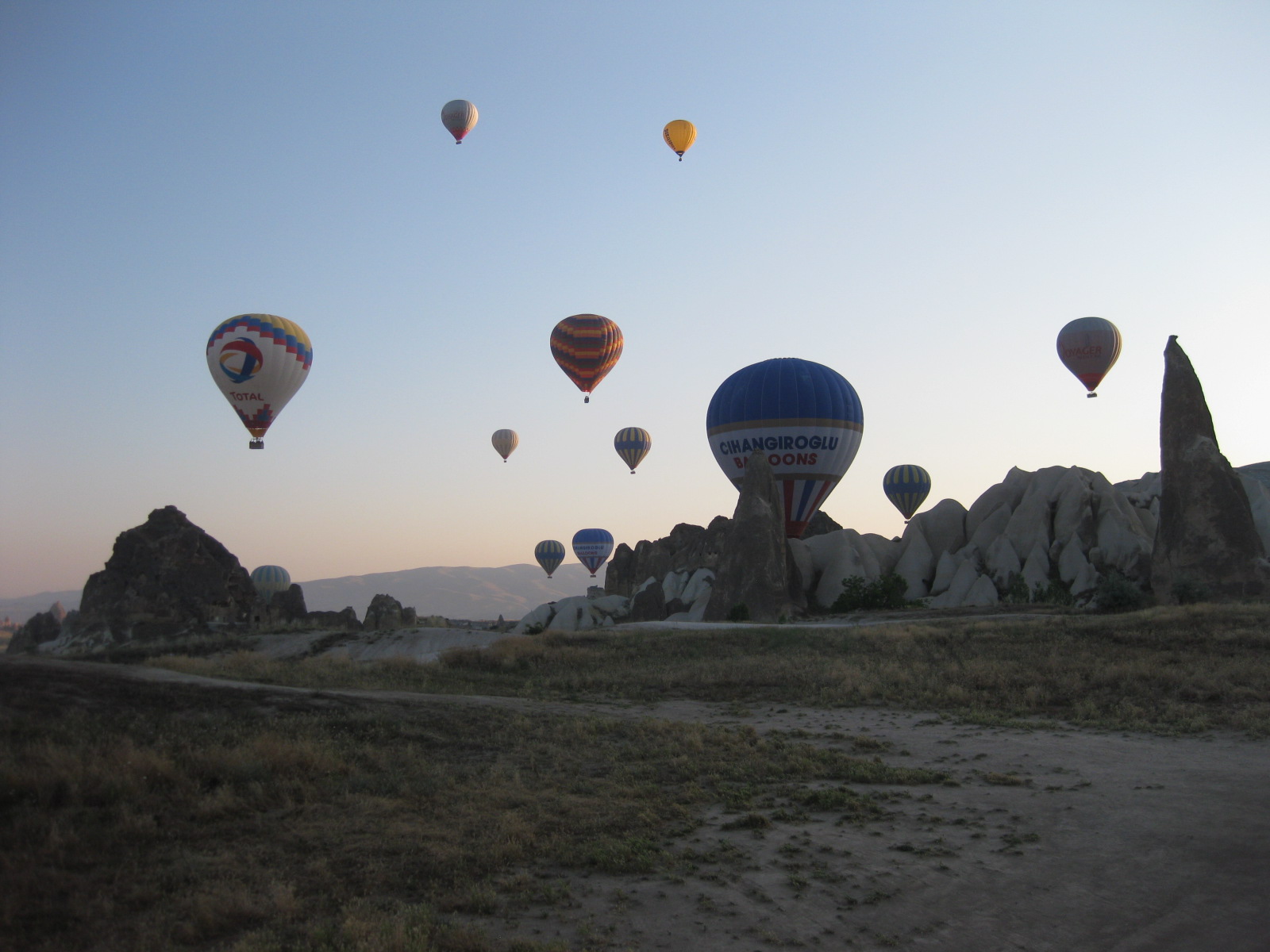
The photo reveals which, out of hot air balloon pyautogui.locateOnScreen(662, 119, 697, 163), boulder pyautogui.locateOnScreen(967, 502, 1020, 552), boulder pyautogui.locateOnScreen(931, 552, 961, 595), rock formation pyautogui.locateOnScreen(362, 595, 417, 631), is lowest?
rock formation pyautogui.locateOnScreen(362, 595, 417, 631)

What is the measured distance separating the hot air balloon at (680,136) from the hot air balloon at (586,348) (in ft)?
36.1

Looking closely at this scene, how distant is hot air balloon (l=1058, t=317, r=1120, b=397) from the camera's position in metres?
54.1

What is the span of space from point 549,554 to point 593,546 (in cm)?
924

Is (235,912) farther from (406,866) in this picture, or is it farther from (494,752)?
(494,752)

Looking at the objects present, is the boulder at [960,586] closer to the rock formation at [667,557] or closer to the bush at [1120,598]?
the bush at [1120,598]

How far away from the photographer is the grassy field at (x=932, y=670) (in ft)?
62.6

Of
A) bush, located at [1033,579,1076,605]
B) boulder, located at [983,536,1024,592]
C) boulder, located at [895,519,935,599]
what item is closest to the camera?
bush, located at [1033,579,1076,605]

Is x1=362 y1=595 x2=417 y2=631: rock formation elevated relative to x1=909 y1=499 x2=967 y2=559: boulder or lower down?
lower down

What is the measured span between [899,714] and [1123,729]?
426 cm

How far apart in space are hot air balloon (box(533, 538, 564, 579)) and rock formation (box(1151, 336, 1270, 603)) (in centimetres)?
7595

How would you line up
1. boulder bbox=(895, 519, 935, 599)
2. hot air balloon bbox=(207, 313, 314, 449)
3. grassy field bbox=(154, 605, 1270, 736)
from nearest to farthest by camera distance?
grassy field bbox=(154, 605, 1270, 736) → hot air balloon bbox=(207, 313, 314, 449) → boulder bbox=(895, 519, 935, 599)

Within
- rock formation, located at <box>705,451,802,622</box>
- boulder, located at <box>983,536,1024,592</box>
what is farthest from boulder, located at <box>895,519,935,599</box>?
rock formation, located at <box>705,451,802,622</box>

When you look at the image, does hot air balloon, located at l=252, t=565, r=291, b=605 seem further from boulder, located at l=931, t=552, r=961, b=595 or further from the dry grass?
the dry grass

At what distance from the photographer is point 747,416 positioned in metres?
53.7
